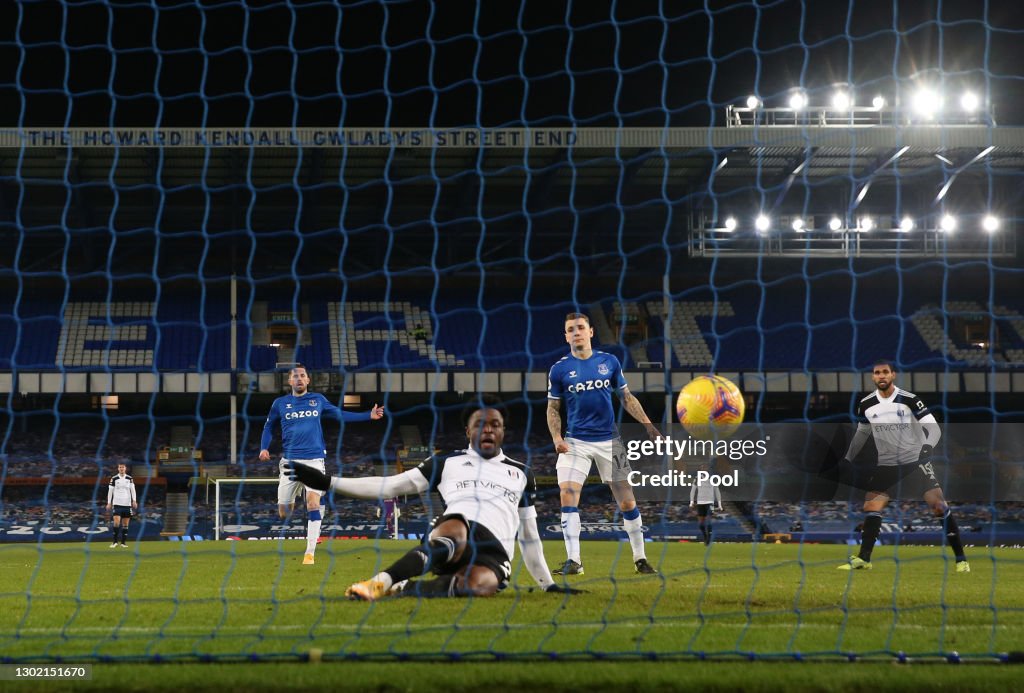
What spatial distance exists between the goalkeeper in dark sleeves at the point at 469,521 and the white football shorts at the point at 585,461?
2.35 metres

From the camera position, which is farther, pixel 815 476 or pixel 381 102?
pixel 381 102

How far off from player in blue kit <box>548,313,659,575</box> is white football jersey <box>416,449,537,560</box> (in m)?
2.34

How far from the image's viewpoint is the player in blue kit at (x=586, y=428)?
967 cm

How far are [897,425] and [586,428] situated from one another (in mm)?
3305

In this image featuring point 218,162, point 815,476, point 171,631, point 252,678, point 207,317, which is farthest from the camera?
point 207,317

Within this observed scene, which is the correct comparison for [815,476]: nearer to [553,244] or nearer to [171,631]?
[553,244]

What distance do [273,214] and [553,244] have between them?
862 cm

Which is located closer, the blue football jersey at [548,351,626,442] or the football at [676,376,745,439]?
the blue football jersey at [548,351,626,442]

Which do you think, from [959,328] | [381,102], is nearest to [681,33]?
[381,102]

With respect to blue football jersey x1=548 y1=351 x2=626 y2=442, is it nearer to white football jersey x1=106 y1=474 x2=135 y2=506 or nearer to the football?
the football

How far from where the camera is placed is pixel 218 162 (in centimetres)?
2803

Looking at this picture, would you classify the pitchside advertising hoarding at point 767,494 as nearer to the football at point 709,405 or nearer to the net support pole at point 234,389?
the net support pole at point 234,389

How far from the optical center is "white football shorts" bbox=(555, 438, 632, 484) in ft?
31.9

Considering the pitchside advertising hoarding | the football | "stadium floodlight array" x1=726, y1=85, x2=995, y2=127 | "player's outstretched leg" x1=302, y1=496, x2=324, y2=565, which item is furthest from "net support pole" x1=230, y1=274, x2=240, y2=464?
the football
